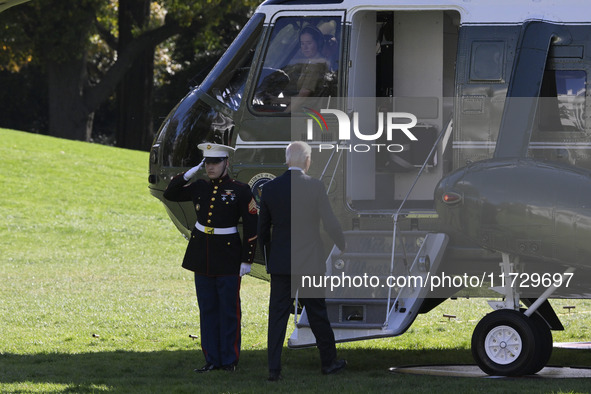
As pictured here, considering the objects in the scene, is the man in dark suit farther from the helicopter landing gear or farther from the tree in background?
the tree in background

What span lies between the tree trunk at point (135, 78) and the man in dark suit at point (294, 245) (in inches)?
1009

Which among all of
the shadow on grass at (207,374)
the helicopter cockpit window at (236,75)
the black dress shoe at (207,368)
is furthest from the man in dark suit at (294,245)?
the helicopter cockpit window at (236,75)

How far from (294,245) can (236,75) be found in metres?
2.12

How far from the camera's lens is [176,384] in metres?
7.18

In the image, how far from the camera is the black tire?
7227 millimetres

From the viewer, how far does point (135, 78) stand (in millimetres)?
32625

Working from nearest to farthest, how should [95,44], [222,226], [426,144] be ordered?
[222,226] < [426,144] < [95,44]

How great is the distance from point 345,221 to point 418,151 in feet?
3.23

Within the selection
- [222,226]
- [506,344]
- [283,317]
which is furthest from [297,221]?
[506,344]

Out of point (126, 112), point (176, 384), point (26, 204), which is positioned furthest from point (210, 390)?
point (126, 112)

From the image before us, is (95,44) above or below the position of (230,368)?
above

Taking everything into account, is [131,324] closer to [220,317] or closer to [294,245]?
[220,317]

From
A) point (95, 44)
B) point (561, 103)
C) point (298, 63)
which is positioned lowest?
point (561, 103)

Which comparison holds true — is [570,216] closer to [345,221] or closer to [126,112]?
[345,221]
